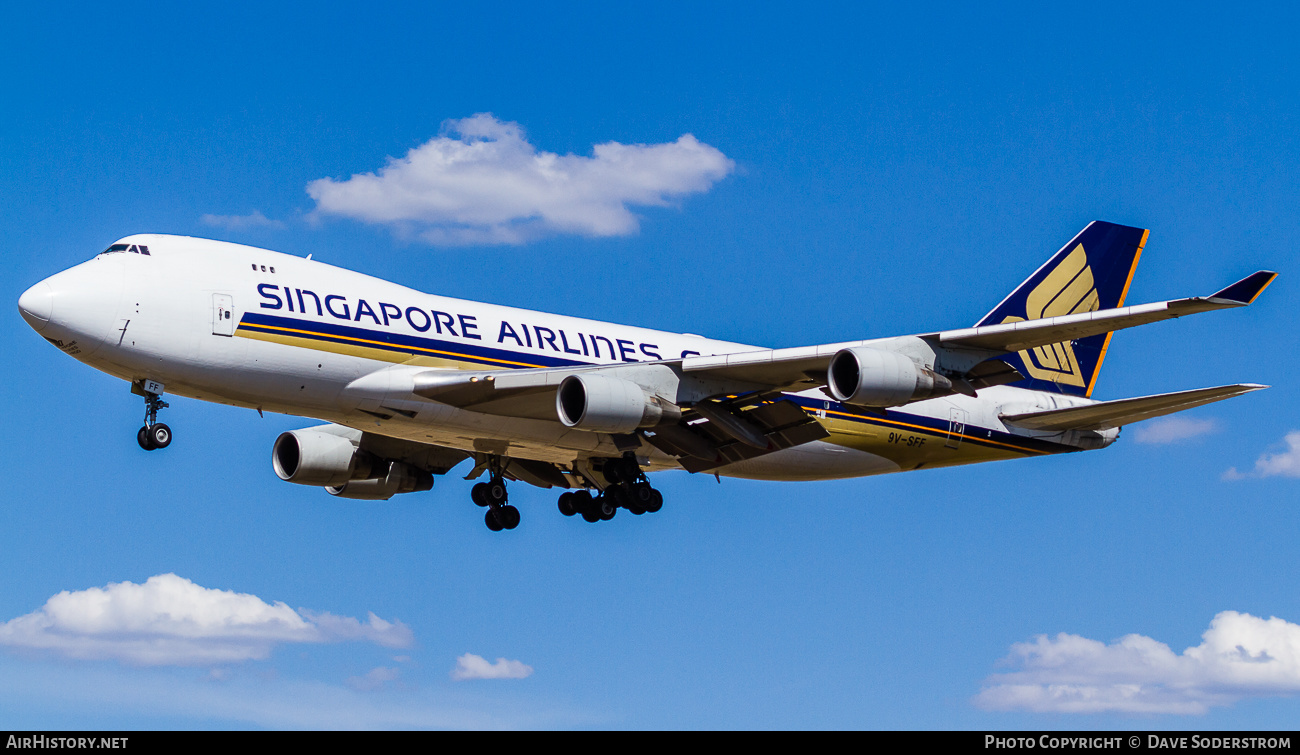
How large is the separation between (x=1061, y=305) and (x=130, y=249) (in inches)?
978

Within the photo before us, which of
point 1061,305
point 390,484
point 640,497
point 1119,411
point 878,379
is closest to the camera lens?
point 878,379

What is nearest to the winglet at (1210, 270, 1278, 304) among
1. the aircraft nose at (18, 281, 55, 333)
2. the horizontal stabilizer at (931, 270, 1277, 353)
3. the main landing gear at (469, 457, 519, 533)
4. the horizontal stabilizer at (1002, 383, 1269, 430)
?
the horizontal stabilizer at (931, 270, 1277, 353)

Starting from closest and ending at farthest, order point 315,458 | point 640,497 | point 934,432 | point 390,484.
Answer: point 640,497 → point 315,458 → point 934,432 → point 390,484

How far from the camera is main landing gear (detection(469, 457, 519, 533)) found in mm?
35469

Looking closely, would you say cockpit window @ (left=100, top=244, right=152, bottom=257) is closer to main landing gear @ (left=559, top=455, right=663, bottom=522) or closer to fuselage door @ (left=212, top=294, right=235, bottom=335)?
fuselage door @ (left=212, top=294, right=235, bottom=335)

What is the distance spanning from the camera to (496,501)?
35656mm

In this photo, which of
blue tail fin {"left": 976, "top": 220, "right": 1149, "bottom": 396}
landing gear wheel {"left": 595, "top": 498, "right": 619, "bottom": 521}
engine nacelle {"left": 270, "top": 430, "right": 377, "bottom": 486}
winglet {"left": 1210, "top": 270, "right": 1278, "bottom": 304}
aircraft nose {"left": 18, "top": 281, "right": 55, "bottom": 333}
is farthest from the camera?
blue tail fin {"left": 976, "top": 220, "right": 1149, "bottom": 396}

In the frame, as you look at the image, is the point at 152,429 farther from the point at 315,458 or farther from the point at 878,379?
the point at 878,379

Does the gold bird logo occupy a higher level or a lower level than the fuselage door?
higher

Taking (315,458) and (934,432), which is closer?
(315,458)

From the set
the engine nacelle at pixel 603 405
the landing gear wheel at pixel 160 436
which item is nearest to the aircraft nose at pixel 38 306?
the landing gear wheel at pixel 160 436

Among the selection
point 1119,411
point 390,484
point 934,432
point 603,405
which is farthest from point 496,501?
point 1119,411

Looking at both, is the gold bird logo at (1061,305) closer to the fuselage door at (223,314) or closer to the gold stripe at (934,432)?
the gold stripe at (934,432)
